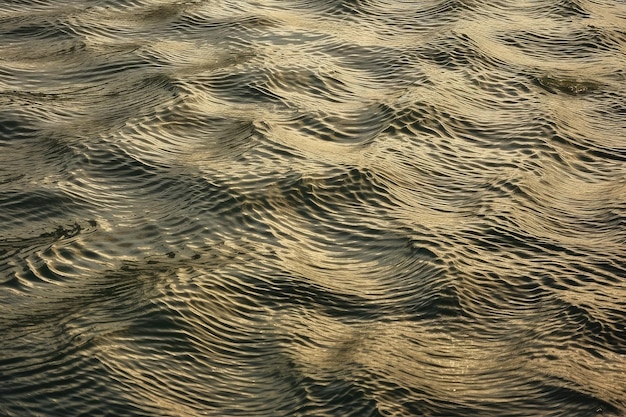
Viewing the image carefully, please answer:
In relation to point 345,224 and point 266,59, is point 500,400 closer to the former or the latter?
point 345,224

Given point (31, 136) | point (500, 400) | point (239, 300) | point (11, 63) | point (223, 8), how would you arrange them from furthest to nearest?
point (223, 8) < point (11, 63) < point (31, 136) < point (239, 300) < point (500, 400)

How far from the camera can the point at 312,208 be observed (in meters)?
2.83

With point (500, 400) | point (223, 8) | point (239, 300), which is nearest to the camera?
point (500, 400)

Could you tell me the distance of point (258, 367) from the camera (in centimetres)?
221

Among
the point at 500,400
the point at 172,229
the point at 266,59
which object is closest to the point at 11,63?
the point at 266,59

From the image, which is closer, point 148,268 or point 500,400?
point 500,400

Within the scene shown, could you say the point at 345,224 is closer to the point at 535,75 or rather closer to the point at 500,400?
the point at 500,400

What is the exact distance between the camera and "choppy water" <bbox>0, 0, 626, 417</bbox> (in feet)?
7.13

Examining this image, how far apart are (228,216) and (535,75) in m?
1.31

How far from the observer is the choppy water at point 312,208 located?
85.5 inches

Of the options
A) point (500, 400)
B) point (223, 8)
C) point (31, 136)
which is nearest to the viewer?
point (500, 400)

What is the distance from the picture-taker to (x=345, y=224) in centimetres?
275

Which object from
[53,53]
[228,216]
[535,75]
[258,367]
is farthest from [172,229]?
[535,75]

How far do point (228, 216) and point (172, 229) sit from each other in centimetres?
15
